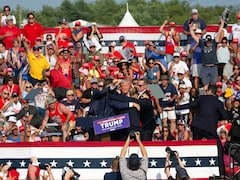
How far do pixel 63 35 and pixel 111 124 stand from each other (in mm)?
8901

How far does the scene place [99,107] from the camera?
20.7m

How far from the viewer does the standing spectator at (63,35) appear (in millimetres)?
28516

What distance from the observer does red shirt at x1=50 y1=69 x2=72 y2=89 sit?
24.8m

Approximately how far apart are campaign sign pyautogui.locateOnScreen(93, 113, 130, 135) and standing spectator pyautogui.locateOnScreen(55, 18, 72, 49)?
8.11 m

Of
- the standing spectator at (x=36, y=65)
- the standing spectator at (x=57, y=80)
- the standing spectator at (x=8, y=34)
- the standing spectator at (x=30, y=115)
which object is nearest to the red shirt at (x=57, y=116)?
the standing spectator at (x=30, y=115)

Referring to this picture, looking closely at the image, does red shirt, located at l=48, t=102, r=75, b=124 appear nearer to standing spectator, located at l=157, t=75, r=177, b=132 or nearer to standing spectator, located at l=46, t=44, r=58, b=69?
standing spectator, located at l=157, t=75, r=177, b=132

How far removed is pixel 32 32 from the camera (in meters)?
28.6

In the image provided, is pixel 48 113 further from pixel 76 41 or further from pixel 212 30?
pixel 212 30

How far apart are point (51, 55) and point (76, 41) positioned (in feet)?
4.45

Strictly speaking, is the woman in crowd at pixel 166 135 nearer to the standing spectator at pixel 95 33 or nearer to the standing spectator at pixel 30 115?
the standing spectator at pixel 30 115

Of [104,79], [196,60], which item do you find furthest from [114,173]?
[196,60]

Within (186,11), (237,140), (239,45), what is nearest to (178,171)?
(237,140)

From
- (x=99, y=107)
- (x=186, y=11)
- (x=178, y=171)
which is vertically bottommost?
(x=178, y=171)

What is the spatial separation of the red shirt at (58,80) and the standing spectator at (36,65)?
0.82m
